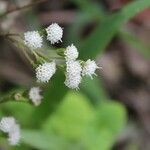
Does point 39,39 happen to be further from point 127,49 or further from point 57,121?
point 127,49

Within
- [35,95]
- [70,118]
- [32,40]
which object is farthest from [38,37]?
[70,118]

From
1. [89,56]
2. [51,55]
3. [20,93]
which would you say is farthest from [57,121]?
[51,55]

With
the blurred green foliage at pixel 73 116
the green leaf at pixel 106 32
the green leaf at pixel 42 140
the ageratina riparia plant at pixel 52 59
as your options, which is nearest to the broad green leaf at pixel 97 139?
the blurred green foliage at pixel 73 116

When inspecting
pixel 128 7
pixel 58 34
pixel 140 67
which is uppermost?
pixel 140 67

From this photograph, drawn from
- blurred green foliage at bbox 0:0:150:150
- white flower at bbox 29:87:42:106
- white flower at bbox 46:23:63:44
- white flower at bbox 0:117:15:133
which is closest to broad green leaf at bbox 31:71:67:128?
blurred green foliage at bbox 0:0:150:150

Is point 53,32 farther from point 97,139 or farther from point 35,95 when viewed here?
point 97,139

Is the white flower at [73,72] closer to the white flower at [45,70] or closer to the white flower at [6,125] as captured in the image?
the white flower at [45,70]

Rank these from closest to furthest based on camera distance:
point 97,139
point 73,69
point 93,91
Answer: point 73,69
point 97,139
point 93,91
